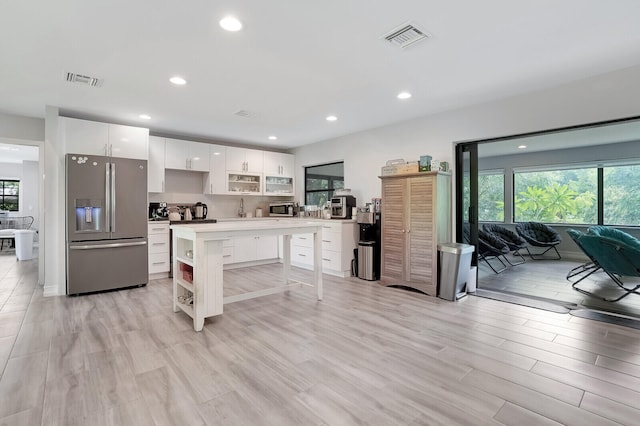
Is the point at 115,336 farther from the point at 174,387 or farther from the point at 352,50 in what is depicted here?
the point at 352,50

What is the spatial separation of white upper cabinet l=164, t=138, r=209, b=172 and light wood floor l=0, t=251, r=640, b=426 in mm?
2647

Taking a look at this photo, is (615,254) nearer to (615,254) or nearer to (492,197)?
(615,254)

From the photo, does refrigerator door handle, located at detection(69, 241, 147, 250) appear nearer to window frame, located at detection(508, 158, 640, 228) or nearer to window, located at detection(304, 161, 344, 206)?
window, located at detection(304, 161, 344, 206)

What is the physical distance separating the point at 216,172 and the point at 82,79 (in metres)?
2.82

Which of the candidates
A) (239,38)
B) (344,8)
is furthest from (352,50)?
(239,38)

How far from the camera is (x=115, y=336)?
2869mm

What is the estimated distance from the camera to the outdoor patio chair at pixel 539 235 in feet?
22.6

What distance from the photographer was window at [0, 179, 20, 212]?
9.59 metres

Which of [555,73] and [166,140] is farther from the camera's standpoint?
[166,140]

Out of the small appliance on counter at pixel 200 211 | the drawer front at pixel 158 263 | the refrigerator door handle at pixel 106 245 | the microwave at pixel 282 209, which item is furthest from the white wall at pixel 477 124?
the refrigerator door handle at pixel 106 245

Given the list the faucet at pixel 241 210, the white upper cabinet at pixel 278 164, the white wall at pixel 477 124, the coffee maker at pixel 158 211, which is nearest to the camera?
the white wall at pixel 477 124

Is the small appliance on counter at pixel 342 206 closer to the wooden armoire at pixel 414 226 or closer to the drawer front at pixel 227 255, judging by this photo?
the wooden armoire at pixel 414 226

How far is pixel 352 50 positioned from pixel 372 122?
2417 millimetres

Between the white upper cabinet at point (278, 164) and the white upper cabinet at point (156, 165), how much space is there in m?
2.02
